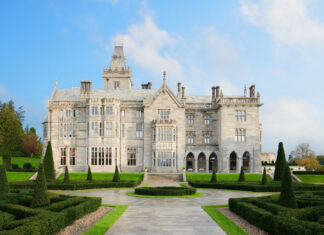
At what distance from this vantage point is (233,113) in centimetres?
5531

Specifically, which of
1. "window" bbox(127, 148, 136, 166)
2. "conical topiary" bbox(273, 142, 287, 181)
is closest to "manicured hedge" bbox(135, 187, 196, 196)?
"conical topiary" bbox(273, 142, 287, 181)

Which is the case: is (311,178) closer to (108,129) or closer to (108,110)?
(108,129)

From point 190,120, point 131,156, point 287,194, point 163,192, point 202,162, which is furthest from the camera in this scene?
point 202,162

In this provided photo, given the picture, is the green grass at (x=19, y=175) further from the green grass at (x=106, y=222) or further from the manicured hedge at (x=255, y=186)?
the green grass at (x=106, y=222)

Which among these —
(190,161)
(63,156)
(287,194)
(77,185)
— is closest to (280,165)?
(287,194)

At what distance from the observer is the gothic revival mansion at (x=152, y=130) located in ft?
179

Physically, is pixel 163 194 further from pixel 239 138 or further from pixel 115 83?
pixel 115 83

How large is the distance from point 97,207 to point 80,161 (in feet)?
121

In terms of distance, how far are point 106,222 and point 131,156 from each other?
4021 cm

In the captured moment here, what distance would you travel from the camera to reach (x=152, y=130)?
56.0 meters

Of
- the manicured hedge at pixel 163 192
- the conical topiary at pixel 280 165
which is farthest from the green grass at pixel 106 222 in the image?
the conical topiary at pixel 280 165

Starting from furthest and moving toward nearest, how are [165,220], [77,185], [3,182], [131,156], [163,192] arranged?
[131,156] → [77,185] → [163,192] → [3,182] → [165,220]

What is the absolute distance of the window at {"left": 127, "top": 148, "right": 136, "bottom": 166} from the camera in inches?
2238

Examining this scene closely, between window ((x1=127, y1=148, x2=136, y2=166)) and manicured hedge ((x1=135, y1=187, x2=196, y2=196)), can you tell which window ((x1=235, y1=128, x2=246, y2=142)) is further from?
manicured hedge ((x1=135, y1=187, x2=196, y2=196))
